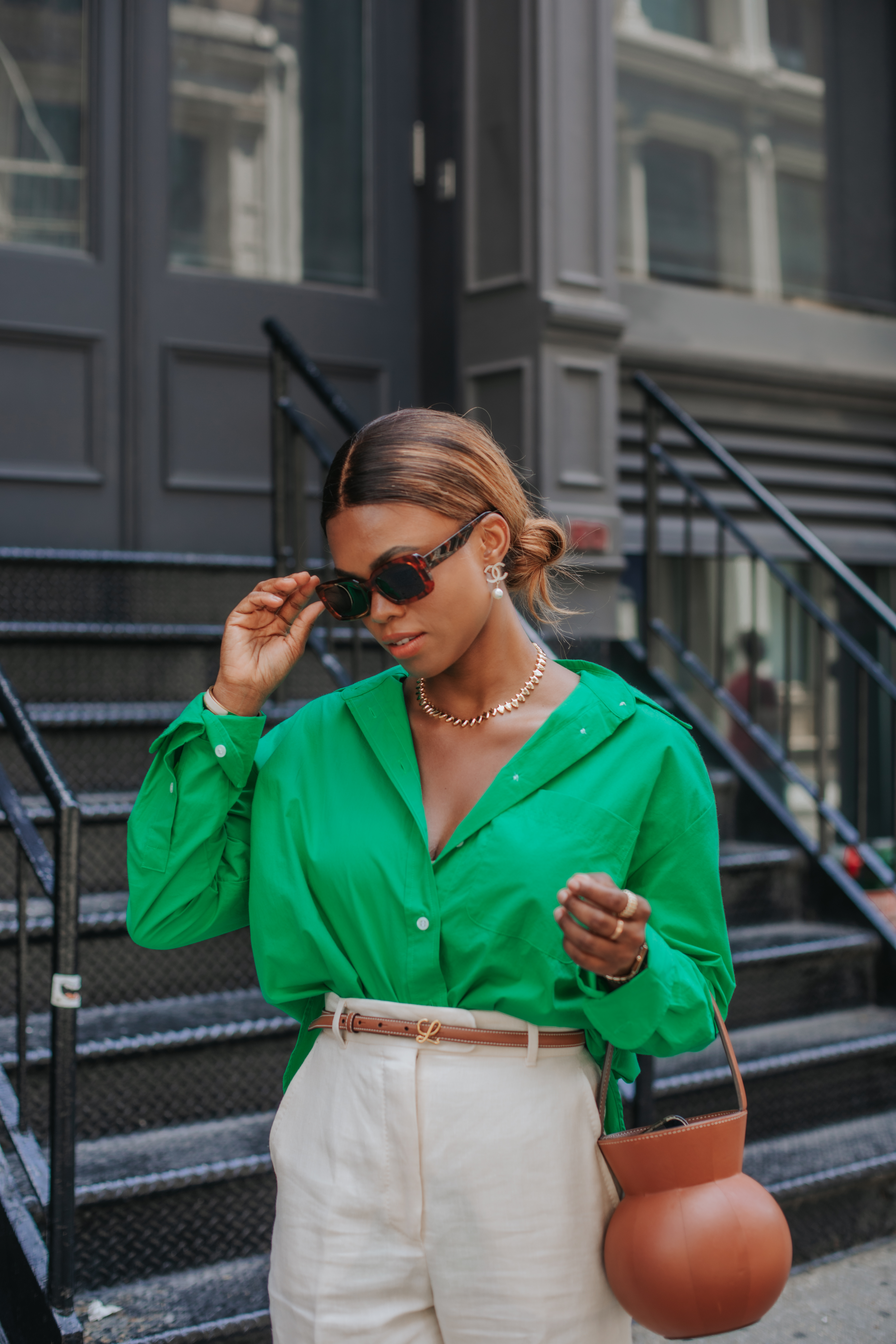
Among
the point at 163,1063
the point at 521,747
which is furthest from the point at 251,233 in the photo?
the point at 521,747

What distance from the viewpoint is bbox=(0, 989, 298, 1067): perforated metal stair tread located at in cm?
295

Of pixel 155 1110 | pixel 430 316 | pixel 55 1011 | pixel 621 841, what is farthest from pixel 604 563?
pixel 621 841

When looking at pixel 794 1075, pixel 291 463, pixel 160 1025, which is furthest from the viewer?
pixel 291 463

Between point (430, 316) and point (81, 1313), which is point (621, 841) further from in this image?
point (430, 316)

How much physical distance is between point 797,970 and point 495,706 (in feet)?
9.23

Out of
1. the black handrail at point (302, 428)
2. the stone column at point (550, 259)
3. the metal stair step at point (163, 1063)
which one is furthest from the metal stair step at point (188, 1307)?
the stone column at point (550, 259)

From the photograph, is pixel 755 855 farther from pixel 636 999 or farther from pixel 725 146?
pixel 725 146

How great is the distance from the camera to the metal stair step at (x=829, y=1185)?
341cm

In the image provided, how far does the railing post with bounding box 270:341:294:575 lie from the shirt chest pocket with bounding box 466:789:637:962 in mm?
2707

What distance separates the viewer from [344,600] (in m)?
1.64

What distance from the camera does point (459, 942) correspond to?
1.53 m

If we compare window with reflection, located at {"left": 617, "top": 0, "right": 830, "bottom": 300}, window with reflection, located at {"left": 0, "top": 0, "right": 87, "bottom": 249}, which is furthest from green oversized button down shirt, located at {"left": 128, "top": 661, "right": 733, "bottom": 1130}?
window with reflection, located at {"left": 617, "top": 0, "right": 830, "bottom": 300}

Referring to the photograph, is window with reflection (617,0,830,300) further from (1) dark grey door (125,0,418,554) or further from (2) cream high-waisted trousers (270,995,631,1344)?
(2) cream high-waisted trousers (270,995,631,1344)

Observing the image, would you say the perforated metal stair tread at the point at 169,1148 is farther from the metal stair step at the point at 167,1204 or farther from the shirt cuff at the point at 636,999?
the shirt cuff at the point at 636,999
